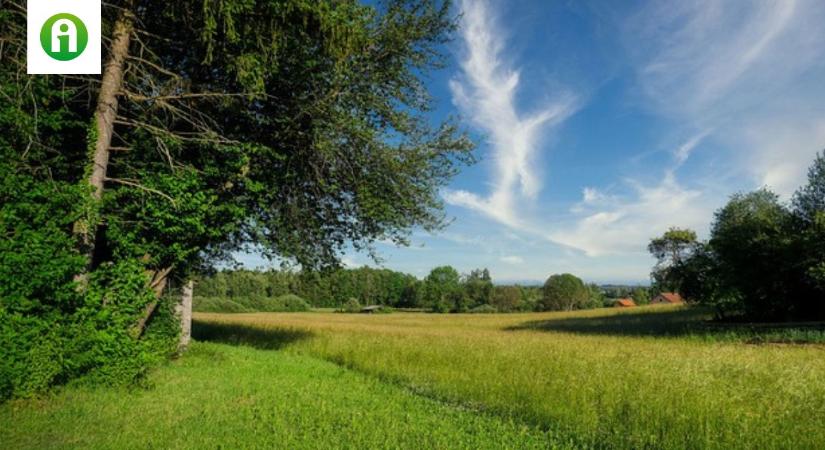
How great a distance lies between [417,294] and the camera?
114 m

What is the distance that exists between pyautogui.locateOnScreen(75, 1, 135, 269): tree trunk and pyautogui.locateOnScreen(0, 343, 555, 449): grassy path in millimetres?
3167

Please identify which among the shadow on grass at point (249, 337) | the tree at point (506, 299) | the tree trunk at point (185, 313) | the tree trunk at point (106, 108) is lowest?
the tree at point (506, 299)

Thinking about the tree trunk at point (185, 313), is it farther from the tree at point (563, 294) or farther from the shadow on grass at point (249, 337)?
the tree at point (563, 294)

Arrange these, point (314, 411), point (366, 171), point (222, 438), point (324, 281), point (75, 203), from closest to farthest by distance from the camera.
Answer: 1. point (222, 438)
2. point (314, 411)
3. point (75, 203)
4. point (366, 171)
5. point (324, 281)

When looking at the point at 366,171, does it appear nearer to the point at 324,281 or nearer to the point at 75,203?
the point at 324,281

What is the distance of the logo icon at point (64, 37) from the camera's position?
8758 millimetres

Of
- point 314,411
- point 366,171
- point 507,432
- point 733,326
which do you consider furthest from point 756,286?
point 314,411

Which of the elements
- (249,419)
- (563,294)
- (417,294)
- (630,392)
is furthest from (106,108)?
(417,294)

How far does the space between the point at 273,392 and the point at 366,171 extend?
7308 millimetres

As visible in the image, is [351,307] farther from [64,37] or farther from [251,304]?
[64,37]

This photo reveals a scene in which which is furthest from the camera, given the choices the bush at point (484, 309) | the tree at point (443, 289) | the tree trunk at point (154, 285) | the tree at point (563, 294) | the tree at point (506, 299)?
the tree at point (443, 289)

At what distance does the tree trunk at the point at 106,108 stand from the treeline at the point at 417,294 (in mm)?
67244

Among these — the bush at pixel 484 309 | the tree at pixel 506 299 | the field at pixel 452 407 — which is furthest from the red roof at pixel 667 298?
the field at pixel 452 407

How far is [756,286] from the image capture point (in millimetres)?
25375
